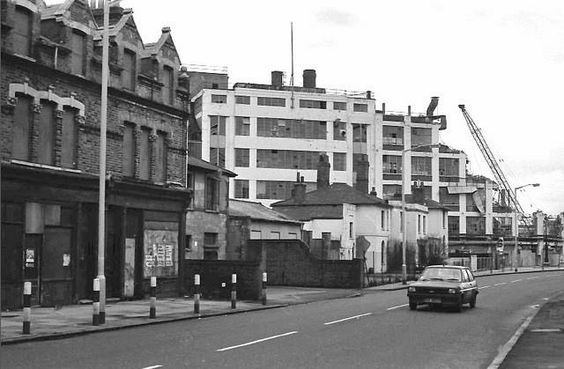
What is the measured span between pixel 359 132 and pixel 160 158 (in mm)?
66720

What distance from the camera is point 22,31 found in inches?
888

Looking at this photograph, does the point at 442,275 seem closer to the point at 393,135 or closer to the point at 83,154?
the point at 83,154

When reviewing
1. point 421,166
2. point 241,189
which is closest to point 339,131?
point 241,189

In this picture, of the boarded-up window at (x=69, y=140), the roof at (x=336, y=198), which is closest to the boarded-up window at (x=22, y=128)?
the boarded-up window at (x=69, y=140)

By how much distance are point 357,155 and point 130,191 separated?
69.2m

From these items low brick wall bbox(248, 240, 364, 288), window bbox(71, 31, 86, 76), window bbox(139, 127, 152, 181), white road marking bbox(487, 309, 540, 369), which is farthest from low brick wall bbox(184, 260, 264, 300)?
white road marking bbox(487, 309, 540, 369)

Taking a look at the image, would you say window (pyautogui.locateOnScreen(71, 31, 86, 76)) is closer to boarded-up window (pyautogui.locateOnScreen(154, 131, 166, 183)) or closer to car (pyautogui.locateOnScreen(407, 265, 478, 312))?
boarded-up window (pyautogui.locateOnScreen(154, 131, 166, 183))

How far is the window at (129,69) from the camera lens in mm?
27578

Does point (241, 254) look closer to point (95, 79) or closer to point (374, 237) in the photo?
point (95, 79)

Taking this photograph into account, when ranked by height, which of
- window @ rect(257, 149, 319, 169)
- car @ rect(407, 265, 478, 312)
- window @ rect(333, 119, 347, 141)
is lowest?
car @ rect(407, 265, 478, 312)

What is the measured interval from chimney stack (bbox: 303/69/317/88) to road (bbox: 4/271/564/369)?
241 feet

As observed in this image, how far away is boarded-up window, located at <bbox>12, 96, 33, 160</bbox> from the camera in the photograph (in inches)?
885

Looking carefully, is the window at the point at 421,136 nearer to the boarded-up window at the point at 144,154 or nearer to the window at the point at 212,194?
the window at the point at 212,194

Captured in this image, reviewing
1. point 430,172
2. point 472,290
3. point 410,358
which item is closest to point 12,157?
point 410,358
